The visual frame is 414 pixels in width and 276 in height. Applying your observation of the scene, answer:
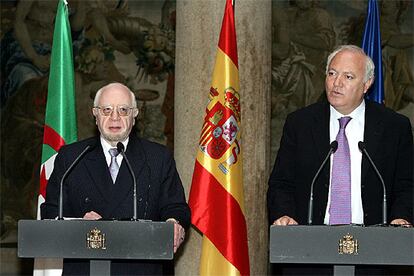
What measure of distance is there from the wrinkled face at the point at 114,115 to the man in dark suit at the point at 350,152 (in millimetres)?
836

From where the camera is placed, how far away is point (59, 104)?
7160mm

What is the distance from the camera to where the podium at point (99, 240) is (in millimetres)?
4316

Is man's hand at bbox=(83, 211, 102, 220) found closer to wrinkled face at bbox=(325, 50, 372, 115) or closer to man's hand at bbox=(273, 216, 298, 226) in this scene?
man's hand at bbox=(273, 216, 298, 226)

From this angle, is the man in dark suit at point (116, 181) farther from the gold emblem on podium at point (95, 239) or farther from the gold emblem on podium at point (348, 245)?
the gold emblem on podium at point (348, 245)

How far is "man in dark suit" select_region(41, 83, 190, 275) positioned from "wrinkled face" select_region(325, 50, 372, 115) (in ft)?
3.15

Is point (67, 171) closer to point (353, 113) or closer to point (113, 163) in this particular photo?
point (113, 163)

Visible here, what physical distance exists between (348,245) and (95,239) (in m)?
1.13

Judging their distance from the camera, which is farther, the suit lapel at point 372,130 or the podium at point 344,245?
the suit lapel at point 372,130

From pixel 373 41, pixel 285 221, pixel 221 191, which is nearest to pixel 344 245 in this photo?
pixel 285 221

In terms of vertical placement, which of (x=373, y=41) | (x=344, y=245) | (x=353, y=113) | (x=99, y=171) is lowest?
(x=344, y=245)

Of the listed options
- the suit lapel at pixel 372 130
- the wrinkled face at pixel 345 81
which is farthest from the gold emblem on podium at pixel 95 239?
the suit lapel at pixel 372 130

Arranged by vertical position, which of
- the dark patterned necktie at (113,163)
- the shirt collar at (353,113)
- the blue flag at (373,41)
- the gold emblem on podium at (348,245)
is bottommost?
the gold emblem on podium at (348,245)

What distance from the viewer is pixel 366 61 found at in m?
5.18

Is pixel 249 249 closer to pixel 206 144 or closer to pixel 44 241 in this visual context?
pixel 206 144
